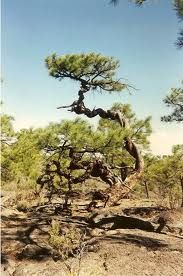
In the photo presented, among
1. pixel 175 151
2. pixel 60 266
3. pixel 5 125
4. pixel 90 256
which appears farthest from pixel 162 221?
pixel 175 151

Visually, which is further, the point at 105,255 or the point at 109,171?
the point at 109,171

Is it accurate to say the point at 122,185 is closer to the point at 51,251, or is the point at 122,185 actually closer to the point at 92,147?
the point at 92,147

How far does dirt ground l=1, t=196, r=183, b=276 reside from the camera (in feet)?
17.6

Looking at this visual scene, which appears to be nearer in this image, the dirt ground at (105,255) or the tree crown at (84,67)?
the dirt ground at (105,255)

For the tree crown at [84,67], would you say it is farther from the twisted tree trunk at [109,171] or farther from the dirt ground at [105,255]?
the dirt ground at [105,255]

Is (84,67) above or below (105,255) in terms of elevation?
above

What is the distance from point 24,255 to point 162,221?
3.32 metres

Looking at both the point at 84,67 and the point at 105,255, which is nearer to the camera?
the point at 105,255

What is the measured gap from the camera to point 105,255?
19.3 feet

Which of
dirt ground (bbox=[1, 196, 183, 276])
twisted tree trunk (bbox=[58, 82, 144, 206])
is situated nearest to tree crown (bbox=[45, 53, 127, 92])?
twisted tree trunk (bbox=[58, 82, 144, 206])

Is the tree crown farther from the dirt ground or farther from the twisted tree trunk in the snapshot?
the dirt ground

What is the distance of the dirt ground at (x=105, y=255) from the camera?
5.36m

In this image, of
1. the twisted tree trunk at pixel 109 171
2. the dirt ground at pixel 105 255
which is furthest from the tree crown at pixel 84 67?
the dirt ground at pixel 105 255

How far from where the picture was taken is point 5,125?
1013 centimetres
